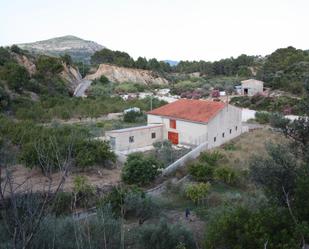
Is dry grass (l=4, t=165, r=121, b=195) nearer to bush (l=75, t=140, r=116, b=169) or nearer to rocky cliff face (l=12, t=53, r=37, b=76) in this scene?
bush (l=75, t=140, r=116, b=169)

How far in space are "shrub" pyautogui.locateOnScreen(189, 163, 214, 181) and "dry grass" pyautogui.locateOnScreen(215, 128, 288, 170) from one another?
2.03 m

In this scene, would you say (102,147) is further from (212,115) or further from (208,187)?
(212,115)

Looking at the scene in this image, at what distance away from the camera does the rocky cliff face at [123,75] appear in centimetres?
6769

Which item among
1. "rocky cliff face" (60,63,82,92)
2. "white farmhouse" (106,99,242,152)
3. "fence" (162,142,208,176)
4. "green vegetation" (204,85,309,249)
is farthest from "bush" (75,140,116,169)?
"rocky cliff face" (60,63,82,92)

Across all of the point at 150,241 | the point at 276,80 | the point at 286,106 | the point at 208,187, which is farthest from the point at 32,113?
the point at 276,80

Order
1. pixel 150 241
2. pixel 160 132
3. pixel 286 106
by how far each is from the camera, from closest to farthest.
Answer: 1. pixel 150 241
2. pixel 160 132
3. pixel 286 106

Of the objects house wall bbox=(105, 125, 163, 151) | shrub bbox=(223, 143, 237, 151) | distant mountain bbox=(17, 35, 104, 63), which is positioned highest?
distant mountain bbox=(17, 35, 104, 63)

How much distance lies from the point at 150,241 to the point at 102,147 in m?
9.45

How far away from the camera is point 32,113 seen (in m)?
28.8

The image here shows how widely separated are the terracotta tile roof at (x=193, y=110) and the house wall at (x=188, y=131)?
0.32 m

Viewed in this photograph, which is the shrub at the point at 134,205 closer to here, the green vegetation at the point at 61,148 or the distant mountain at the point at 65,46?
the green vegetation at the point at 61,148

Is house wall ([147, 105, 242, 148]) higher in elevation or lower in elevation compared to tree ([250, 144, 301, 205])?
lower

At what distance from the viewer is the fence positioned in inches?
701

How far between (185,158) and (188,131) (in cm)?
411
